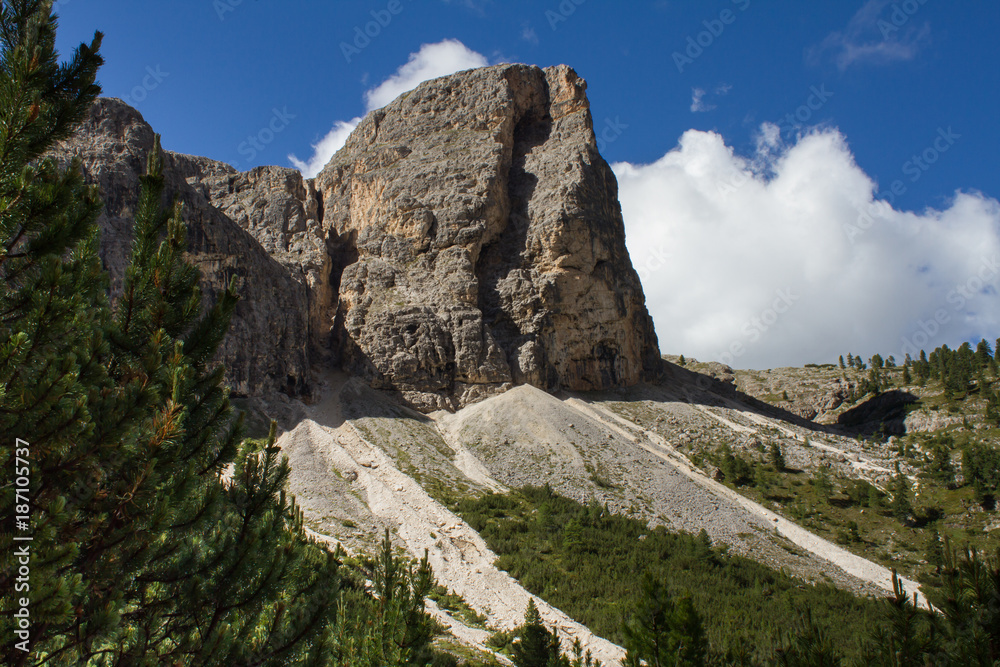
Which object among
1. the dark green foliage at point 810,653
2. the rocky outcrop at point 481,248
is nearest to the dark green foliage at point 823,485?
the rocky outcrop at point 481,248

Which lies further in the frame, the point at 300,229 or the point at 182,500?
the point at 300,229

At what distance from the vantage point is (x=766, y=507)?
45531mm

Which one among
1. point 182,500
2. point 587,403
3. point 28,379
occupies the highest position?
point 587,403

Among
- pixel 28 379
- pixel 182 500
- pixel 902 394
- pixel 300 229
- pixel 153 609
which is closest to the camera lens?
pixel 28 379

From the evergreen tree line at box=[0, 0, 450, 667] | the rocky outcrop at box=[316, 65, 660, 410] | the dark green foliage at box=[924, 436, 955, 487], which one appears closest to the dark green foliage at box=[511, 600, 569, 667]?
the evergreen tree line at box=[0, 0, 450, 667]

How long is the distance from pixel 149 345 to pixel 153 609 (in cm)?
260

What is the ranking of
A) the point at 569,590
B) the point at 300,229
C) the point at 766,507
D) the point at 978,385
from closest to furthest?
the point at 569,590, the point at 766,507, the point at 300,229, the point at 978,385

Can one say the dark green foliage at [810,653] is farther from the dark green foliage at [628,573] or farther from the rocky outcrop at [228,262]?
the rocky outcrop at [228,262]

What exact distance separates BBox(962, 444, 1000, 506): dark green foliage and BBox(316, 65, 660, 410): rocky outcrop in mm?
32430

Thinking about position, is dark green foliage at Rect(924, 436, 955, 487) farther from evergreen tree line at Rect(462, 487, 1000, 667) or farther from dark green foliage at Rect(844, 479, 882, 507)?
evergreen tree line at Rect(462, 487, 1000, 667)

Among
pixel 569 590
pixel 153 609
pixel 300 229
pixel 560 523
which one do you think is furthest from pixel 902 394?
pixel 153 609

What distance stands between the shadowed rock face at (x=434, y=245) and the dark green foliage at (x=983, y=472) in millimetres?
32409

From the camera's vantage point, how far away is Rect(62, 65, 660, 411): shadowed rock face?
58.7 meters

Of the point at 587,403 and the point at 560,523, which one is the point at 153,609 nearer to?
the point at 560,523
